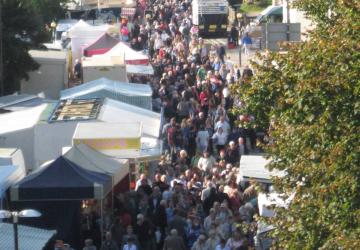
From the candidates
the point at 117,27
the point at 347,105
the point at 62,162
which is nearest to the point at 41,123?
the point at 62,162

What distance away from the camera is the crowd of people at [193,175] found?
21.2m

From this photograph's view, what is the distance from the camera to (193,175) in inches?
1039

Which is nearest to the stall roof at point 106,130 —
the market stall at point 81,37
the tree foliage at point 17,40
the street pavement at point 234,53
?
the tree foliage at point 17,40

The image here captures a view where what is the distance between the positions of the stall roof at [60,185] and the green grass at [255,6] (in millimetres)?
57995

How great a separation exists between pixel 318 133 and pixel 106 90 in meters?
17.9

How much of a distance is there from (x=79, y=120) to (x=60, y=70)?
11256mm

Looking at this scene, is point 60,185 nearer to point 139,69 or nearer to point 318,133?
point 318,133

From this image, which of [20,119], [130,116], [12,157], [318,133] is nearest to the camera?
[318,133]

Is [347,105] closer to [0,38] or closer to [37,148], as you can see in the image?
[37,148]

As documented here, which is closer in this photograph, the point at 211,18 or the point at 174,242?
the point at 174,242

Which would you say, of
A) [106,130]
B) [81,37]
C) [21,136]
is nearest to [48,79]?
[81,37]

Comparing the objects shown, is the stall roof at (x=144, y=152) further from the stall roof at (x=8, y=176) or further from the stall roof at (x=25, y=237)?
the stall roof at (x=25, y=237)

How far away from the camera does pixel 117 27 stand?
181 ft

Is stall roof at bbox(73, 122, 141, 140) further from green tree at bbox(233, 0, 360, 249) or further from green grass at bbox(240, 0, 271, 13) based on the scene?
green grass at bbox(240, 0, 271, 13)
